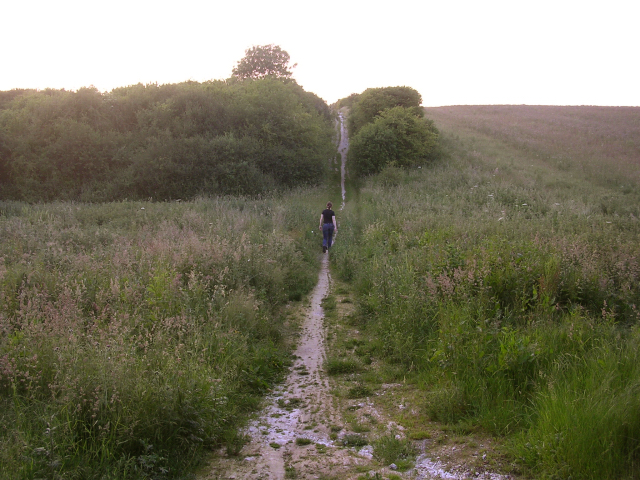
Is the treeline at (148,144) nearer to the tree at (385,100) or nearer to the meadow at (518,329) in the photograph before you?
the tree at (385,100)

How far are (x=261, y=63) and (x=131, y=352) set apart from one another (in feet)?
170

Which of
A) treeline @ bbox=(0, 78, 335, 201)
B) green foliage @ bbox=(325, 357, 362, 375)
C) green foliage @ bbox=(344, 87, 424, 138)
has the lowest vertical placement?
green foliage @ bbox=(325, 357, 362, 375)

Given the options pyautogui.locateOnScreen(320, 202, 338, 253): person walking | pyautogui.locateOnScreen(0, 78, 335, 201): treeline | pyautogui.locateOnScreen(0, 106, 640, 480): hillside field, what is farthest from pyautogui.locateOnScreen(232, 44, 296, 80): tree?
pyautogui.locateOnScreen(0, 106, 640, 480): hillside field

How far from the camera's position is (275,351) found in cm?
648

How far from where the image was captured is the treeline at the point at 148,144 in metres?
26.9

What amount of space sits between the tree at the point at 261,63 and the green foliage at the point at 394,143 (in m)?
23.0

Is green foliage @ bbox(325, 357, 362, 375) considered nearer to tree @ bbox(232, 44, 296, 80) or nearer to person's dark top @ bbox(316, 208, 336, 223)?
person's dark top @ bbox(316, 208, 336, 223)

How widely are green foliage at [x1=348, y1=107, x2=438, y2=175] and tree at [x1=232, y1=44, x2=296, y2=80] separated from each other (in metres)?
23.0

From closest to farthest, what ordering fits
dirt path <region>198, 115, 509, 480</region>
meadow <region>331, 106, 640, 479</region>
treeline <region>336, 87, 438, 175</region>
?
meadow <region>331, 106, 640, 479</region>, dirt path <region>198, 115, 509, 480</region>, treeline <region>336, 87, 438, 175</region>

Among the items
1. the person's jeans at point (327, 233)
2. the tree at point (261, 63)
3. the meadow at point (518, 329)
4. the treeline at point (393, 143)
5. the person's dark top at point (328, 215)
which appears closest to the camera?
the meadow at point (518, 329)

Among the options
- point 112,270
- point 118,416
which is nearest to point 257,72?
point 112,270

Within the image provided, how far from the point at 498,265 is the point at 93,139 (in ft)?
95.5

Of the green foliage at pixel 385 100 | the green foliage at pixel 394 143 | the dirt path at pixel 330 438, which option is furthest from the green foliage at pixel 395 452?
the green foliage at pixel 385 100

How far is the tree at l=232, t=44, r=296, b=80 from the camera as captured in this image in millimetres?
50094
